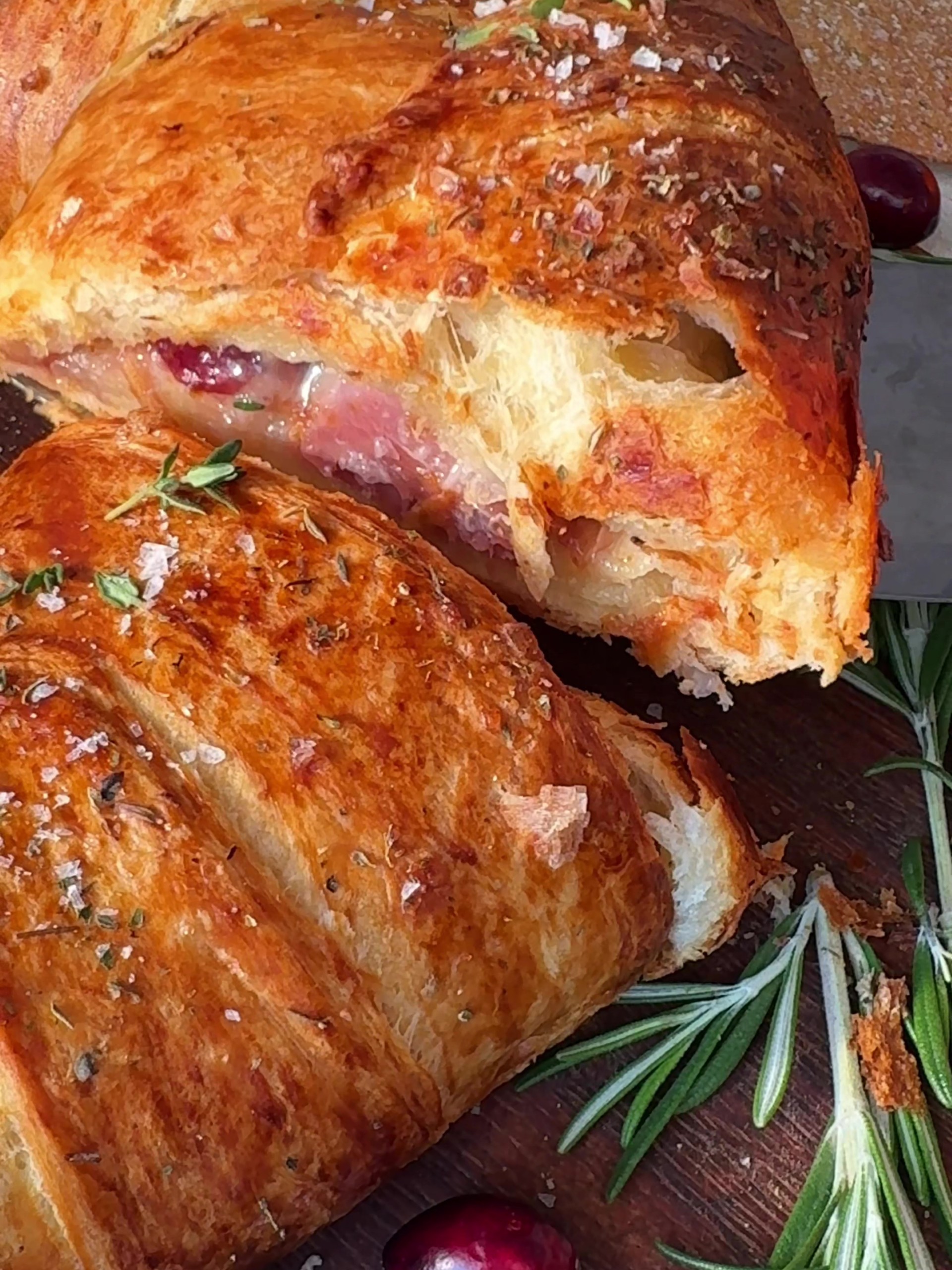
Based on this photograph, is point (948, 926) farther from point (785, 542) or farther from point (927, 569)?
point (785, 542)

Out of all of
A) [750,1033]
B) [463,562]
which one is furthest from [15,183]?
[750,1033]

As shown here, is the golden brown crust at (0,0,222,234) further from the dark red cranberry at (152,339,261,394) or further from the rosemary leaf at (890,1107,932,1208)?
the rosemary leaf at (890,1107,932,1208)

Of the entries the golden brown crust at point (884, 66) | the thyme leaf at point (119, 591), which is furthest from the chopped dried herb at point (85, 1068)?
the golden brown crust at point (884, 66)

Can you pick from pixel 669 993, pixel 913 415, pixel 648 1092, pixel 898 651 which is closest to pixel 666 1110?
pixel 648 1092

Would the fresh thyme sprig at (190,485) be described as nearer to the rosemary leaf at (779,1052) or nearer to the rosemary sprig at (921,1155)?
the rosemary leaf at (779,1052)

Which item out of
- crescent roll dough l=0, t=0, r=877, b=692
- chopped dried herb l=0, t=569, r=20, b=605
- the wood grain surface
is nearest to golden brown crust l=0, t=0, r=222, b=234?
crescent roll dough l=0, t=0, r=877, b=692

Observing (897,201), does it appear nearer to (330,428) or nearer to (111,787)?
(330,428)
